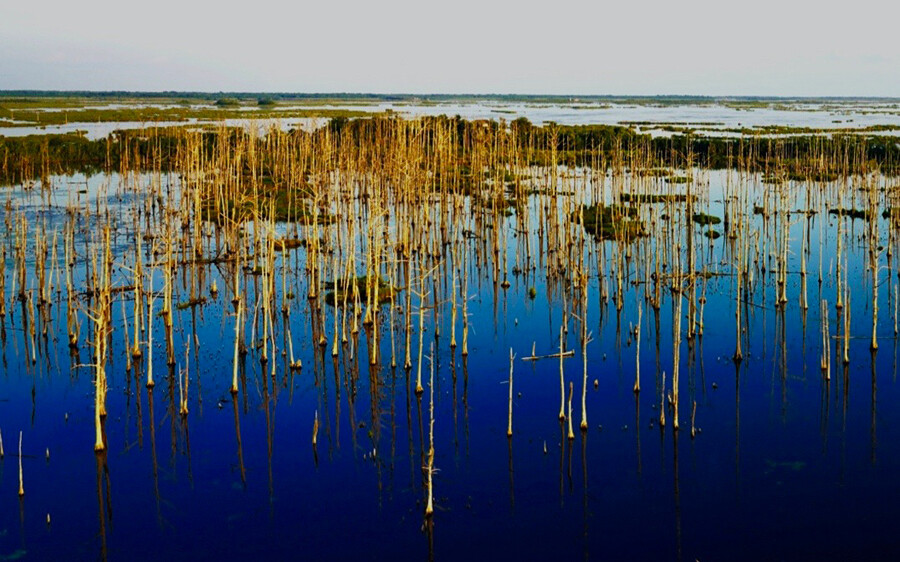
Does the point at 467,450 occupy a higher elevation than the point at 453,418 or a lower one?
lower

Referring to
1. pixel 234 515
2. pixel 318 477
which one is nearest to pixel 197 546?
pixel 234 515

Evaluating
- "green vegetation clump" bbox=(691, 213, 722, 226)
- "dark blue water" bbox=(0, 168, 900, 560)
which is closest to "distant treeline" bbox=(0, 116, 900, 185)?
"green vegetation clump" bbox=(691, 213, 722, 226)

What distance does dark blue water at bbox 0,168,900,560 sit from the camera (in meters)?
10.3

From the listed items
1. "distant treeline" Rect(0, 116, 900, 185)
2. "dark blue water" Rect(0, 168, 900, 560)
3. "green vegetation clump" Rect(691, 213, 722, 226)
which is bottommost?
"dark blue water" Rect(0, 168, 900, 560)

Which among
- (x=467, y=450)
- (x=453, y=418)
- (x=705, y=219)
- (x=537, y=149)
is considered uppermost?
(x=537, y=149)

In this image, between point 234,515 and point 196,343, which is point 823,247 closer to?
point 196,343

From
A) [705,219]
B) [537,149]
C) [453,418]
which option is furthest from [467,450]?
[537,149]

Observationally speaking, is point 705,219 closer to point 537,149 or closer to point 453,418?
point 537,149

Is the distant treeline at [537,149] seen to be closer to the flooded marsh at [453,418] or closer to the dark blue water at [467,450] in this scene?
the flooded marsh at [453,418]

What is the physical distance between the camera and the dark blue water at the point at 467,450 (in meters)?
10.3

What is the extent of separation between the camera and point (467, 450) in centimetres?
1255

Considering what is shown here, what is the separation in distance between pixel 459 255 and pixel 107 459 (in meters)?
13.0

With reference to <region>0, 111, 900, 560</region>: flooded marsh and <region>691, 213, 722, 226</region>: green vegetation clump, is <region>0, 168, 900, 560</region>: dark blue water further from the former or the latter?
<region>691, 213, 722, 226</region>: green vegetation clump

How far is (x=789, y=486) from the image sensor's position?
11.5 metres
